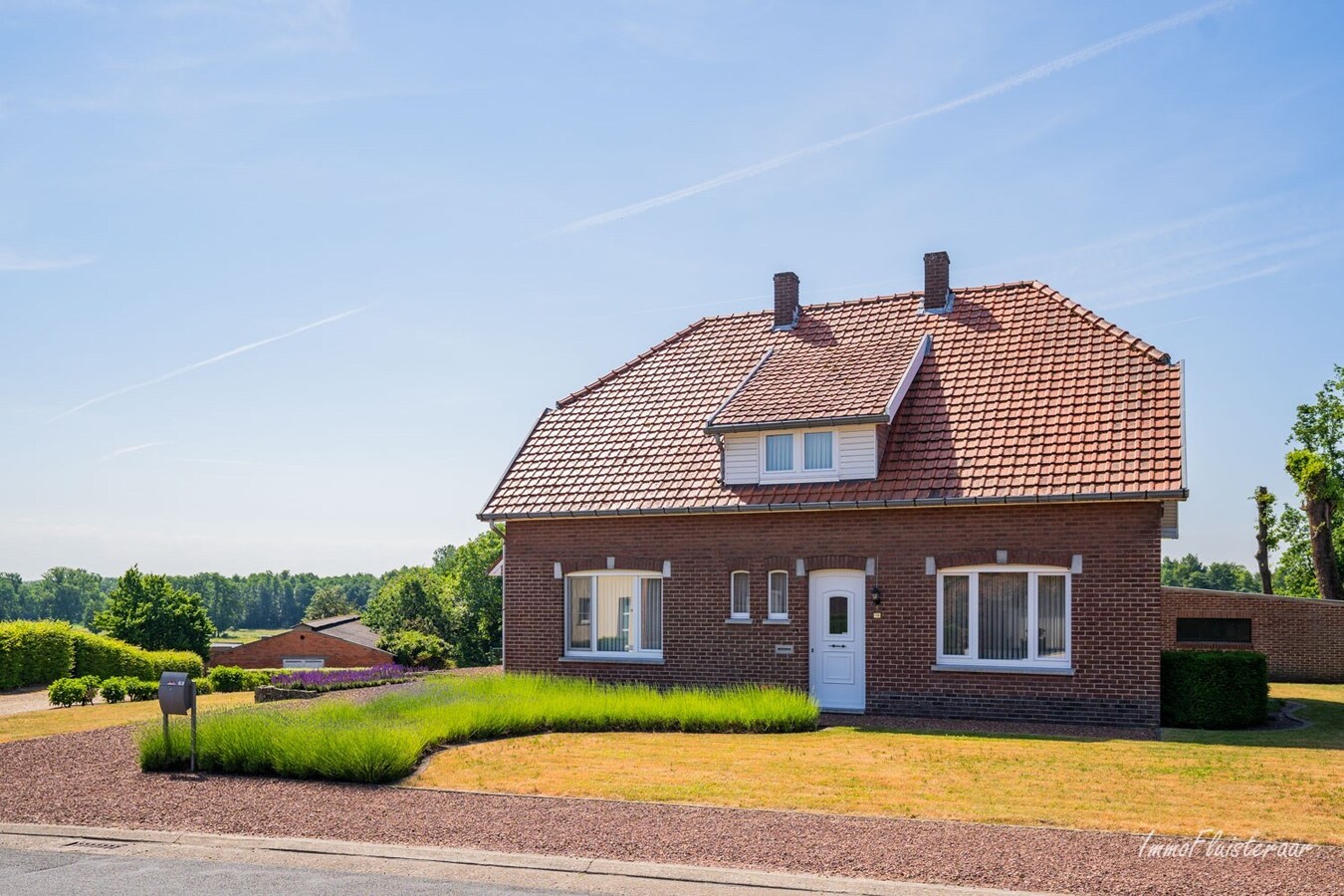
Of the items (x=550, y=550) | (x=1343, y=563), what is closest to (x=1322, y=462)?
(x=1343, y=563)

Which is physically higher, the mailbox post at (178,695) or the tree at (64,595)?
the mailbox post at (178,695)

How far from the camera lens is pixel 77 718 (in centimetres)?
1977

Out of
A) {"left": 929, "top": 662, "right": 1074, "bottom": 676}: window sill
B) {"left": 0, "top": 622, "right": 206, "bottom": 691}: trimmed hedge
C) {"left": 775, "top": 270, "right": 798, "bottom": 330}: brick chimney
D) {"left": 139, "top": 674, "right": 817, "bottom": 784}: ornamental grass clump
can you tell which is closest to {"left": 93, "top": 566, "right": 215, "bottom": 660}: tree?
{"left": 0, "top": 622, "right": 206, "bottom": 691}: trimmed hedge

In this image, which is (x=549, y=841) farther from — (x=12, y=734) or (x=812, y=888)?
(x=12, y=734)

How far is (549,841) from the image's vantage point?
9617 millimetres

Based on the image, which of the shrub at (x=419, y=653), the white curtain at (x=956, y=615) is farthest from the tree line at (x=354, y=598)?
the white curtain at (x=956, y=615)

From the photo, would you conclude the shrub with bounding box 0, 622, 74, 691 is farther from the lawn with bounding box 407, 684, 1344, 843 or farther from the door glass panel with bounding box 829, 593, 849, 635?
the door glass panel with bounding box 829, 593, 849, 635

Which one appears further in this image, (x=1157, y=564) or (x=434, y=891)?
(x=1157, y=564)

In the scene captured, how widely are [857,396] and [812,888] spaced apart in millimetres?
12289

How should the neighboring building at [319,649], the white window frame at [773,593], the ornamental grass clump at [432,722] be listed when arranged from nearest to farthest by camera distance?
the ornamental grass clump at [432,722] < the white window frame at [773,593] < the neighboring building at [319,649]

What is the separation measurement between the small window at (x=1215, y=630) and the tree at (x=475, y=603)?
19.9m

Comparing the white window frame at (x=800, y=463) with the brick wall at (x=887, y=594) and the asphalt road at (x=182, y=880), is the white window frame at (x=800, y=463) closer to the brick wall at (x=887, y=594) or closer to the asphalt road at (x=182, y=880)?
the brick wall at (x=887, y=594)

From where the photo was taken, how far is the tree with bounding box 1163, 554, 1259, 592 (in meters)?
146

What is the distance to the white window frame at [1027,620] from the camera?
17641 millimetres
